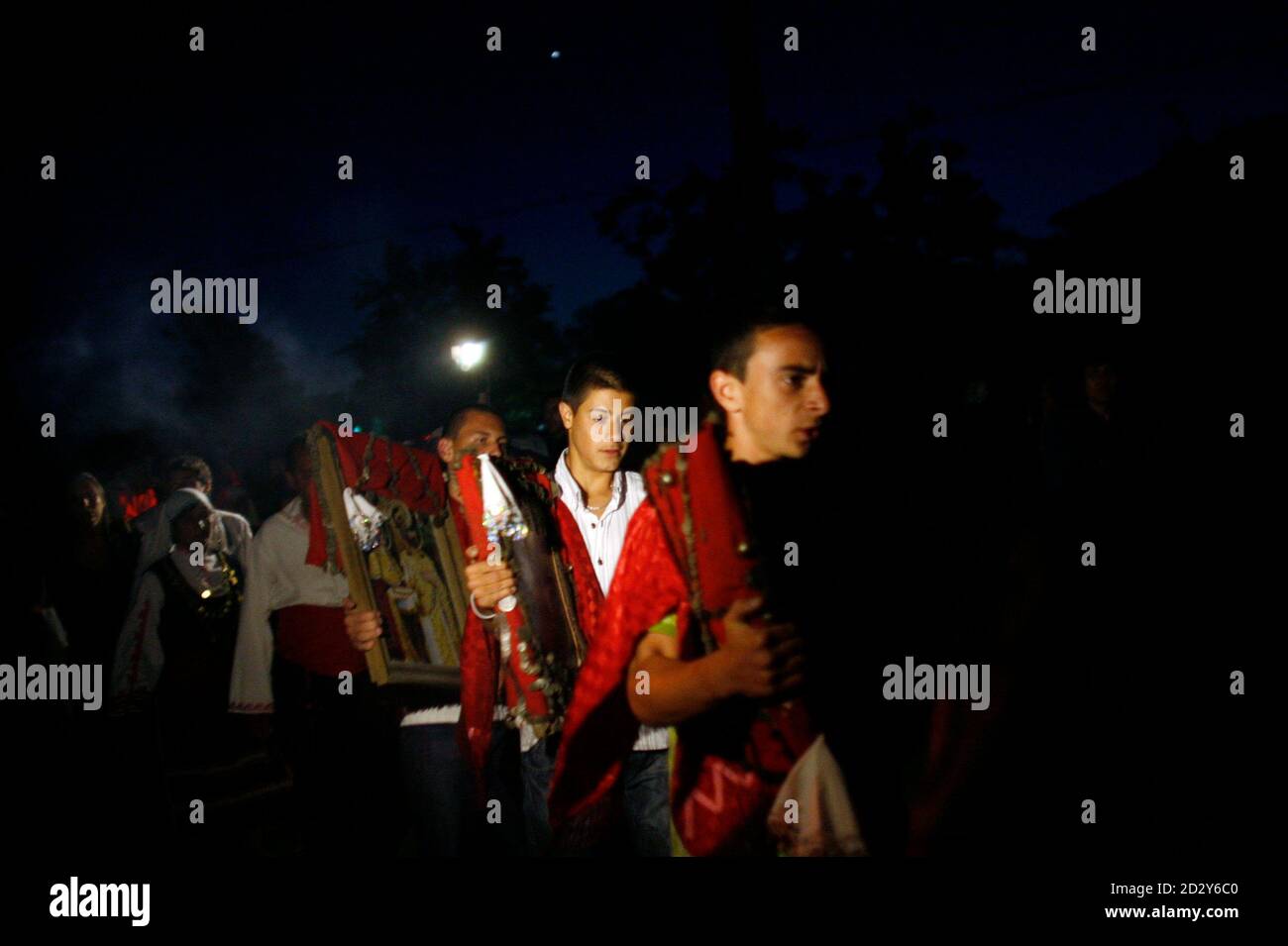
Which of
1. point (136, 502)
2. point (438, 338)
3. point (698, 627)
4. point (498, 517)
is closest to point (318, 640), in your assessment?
point (498, 517)

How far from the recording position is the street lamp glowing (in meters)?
7.76

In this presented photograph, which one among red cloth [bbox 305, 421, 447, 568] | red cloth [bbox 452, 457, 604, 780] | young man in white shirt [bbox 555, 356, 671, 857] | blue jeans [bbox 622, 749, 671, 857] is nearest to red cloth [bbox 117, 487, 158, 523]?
red cloth [bbox 305, 421, 447, 568]

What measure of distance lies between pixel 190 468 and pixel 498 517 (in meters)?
3.29

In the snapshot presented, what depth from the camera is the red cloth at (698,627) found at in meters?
2.16

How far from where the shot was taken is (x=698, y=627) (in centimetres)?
224

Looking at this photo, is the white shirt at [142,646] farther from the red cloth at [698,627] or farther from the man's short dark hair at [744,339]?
the man's short dark hair at [744,339]

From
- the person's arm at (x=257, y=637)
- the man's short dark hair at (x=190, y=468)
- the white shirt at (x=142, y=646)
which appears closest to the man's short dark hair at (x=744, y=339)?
the person's arm at (x=257, y=637)

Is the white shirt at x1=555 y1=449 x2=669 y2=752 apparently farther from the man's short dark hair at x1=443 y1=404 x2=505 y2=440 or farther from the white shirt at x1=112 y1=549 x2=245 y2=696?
the white shirt at x1=112 y1=549 x2=245 y2=696
